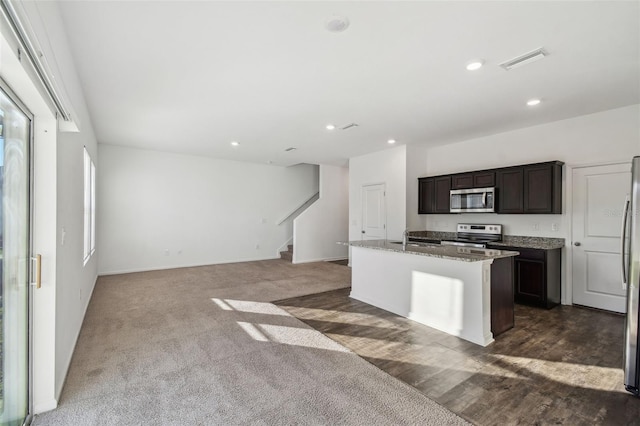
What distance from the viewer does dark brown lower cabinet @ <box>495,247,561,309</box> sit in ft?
13.2

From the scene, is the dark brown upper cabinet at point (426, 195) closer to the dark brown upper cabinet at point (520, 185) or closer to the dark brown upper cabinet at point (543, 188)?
the dark brown upper cabinet at point (520, 185)

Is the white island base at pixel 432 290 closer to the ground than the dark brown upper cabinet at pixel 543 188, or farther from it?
closer to the ground

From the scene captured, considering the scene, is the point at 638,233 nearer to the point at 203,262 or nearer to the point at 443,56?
the point at 443,56

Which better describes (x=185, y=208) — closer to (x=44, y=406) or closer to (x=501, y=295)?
(x=44, y=406)

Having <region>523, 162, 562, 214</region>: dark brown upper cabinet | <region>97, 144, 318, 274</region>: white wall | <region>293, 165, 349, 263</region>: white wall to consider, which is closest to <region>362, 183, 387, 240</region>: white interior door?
<region>293, 165, 349, 263</region>: white wall

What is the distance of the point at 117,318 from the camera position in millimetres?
3666

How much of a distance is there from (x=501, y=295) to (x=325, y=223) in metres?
5.40

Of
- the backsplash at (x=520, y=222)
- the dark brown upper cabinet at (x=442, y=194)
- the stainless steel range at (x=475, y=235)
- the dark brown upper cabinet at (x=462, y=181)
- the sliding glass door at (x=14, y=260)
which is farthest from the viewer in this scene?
the dark brown upper cabinet at (x=442, y=194)

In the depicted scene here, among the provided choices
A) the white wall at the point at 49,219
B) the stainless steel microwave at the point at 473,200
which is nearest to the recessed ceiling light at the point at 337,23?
the white wall at the point at 49,219

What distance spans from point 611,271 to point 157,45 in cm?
593

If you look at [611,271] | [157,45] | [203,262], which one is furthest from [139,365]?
[611,271]

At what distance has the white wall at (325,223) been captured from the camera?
7.88m

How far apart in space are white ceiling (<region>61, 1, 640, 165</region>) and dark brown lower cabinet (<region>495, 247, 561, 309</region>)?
6.51ft

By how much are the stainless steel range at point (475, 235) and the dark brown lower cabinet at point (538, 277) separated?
569 millimetres
